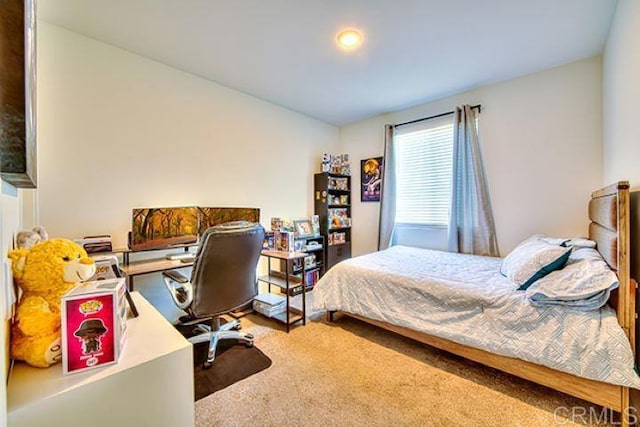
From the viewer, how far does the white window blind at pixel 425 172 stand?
3365mm

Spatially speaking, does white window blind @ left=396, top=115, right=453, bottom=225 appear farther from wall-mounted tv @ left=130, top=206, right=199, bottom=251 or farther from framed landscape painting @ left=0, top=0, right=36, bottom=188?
framed landscape painting @ left=0, top=0, right=36, bottom=188

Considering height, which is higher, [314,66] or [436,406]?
[314,66]

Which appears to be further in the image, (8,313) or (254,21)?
(254,21)

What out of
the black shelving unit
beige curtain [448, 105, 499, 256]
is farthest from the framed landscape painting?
beige curtain [448, 105, 499, 256]

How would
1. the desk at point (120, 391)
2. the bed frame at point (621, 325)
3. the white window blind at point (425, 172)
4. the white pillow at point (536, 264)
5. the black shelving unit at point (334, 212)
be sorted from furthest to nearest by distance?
the black shelving unit at point (334, 212)
the white window blind at point (425, 172)
the white pillow at point (536, 264)
the bed frame at point (621, 325)
the desk at point (120, 391)

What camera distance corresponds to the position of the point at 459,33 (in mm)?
2104

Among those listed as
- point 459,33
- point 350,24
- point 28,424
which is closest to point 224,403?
point 28,424

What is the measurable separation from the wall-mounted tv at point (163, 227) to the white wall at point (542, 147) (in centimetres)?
327

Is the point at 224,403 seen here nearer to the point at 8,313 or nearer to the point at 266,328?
the point at 266,328

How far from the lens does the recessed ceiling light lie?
2.10 meters

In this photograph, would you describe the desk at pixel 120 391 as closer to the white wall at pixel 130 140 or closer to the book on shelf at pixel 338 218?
the white wall at pixel 130 140

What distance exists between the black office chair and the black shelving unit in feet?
6.24

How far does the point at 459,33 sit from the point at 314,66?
1.27 m

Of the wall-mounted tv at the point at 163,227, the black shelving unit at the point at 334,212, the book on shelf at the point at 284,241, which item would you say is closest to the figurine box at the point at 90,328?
the wall-mounted tv at the point at 163,227
